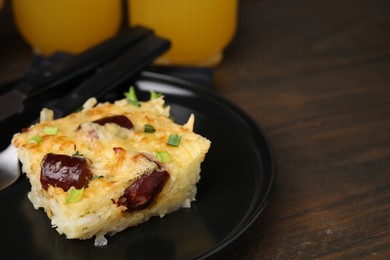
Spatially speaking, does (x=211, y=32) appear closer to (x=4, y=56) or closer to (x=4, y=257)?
(x=4, y=56)

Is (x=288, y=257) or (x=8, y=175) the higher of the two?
(x=8, y=175)

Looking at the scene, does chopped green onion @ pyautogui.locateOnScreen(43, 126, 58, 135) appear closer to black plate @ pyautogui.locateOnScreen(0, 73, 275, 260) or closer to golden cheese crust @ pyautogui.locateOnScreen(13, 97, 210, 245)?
golden cheese crust @ pyautogui.locateOnScreen(13, 97, 210, 245)

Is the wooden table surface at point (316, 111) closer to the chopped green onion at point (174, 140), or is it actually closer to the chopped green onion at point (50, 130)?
the chopped green onion at point (174, 140)

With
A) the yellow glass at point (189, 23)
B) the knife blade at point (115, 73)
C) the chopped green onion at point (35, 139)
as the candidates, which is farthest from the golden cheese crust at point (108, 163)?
the yellow glass at point (189, 23)

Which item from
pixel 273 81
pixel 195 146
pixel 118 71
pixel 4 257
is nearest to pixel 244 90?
pixel 273 81

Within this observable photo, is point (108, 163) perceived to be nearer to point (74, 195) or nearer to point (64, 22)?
point (74, 195)

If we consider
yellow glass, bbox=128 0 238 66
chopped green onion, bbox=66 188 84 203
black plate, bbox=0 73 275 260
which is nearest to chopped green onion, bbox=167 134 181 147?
black plate, bbox=0 73 275 260
